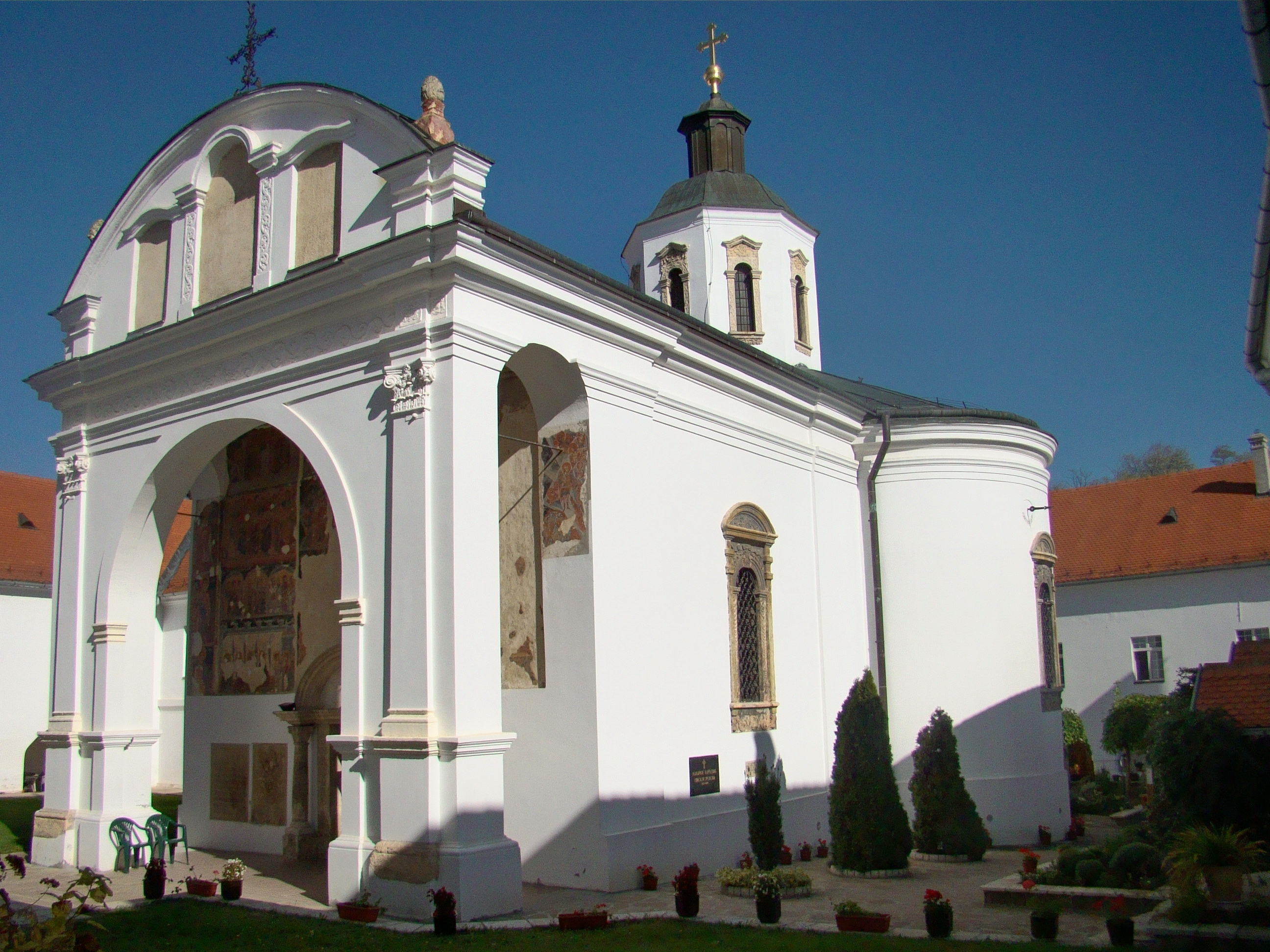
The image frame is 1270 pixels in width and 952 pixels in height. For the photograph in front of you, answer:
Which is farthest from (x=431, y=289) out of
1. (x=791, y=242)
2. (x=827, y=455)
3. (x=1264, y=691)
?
(x=791, y=242)

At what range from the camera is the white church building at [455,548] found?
10852mm

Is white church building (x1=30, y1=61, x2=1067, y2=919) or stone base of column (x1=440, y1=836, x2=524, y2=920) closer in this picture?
stone base of column (x1=440, y1=836, x2=524, y2=920)

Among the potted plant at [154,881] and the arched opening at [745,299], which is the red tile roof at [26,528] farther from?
the potted plant at [154,881]

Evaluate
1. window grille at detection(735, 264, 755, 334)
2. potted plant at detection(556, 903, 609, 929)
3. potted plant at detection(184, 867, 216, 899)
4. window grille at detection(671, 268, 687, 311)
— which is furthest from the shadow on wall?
potted plant at detection(184, 867, 216, 899)

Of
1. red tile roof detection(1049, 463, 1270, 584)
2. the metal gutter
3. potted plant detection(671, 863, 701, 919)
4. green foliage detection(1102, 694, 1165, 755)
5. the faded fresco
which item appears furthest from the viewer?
red tile roof detection(1049, 463, 1270, 584)

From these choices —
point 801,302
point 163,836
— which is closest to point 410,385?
point 163,836

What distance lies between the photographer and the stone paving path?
10.1 m

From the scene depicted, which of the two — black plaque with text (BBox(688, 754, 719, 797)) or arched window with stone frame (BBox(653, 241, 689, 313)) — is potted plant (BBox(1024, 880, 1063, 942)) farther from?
arched window with stone frame (BBox(653, 241, 689, 313))

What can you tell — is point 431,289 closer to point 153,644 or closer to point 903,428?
point 153,644

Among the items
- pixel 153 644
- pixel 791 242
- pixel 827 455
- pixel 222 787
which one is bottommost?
pixel 222 787

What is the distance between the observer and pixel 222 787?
15570mm

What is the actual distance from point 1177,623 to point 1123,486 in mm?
5724

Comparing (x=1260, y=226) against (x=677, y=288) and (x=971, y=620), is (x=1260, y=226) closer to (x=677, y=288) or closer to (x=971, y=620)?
(x=971, y=620)

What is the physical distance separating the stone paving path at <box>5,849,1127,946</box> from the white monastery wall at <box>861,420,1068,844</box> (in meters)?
3.66
